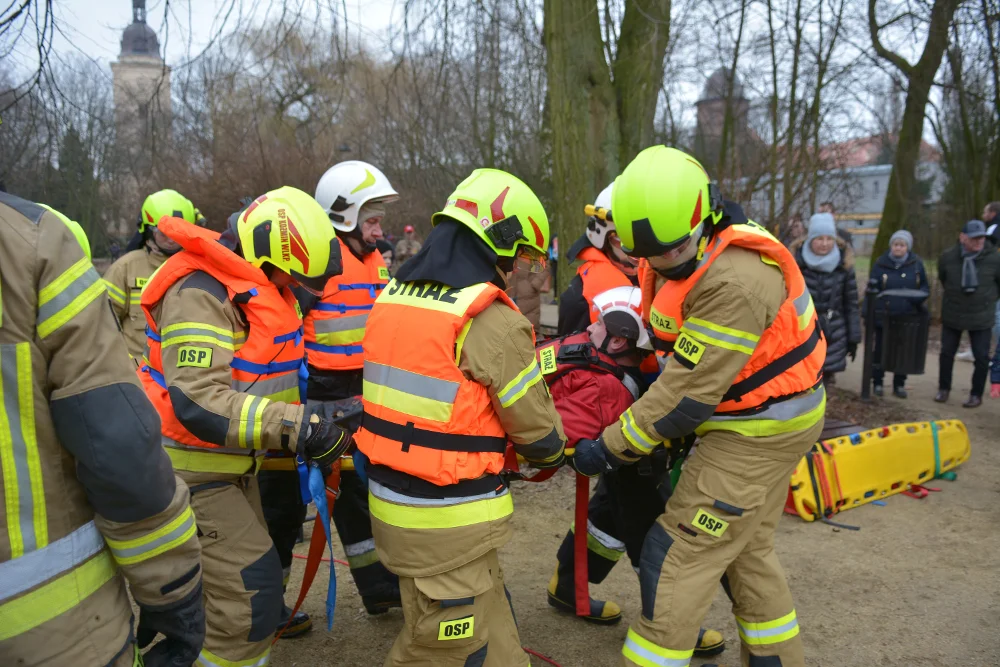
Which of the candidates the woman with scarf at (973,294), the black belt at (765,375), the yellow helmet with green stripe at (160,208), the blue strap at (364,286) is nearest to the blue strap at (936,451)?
the woman with scarf at (973,294)

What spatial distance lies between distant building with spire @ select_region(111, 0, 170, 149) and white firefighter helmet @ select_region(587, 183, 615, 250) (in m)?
2.54

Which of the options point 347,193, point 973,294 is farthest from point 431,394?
point 973,294

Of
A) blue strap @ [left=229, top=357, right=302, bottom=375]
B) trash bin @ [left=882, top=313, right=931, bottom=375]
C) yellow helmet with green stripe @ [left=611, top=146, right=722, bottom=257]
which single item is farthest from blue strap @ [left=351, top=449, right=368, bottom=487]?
trash bin @ [left=882, top=313, right=931, bottom=375]

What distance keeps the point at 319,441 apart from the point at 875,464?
14.7 ft

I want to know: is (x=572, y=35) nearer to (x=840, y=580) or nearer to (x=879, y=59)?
(x=840, y=580)

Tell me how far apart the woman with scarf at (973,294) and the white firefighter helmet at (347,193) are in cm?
667

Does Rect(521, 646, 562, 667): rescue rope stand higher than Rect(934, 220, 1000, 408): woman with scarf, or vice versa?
Rect(934, 220, 1000, 408): woman with scarf

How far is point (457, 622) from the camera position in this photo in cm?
247

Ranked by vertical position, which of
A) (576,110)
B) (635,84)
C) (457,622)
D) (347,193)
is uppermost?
(635,84)

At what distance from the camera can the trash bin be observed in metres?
7.81

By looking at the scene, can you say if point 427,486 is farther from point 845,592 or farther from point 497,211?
point 845,592

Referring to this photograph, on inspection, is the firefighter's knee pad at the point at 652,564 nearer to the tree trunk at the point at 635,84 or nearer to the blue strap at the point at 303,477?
the blue strap at the point at 303,477

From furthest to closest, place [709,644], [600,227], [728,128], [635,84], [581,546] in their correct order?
[728,128], [635,84], [600,227], [709,644], [581,546]

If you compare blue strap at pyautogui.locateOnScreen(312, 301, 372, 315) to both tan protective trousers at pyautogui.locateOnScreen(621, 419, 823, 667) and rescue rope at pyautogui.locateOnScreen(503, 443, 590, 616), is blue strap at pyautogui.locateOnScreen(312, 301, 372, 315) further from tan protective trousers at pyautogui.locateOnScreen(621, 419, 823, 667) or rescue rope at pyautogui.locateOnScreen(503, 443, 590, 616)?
tan protective trousers at pyautogui.locateOnScreen(621, 419, 823, 667)
